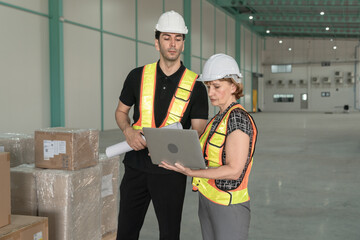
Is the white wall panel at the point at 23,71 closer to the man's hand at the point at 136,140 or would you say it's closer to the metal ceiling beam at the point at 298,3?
the man's hand at the point at 136,140

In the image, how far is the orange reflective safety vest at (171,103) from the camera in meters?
2.63

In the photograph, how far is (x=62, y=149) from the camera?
2.87 m

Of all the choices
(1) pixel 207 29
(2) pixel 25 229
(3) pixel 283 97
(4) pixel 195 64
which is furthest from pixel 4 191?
(3) pixel 283 97

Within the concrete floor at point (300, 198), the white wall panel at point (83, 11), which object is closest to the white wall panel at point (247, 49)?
the white wall panel at point (83, 11)

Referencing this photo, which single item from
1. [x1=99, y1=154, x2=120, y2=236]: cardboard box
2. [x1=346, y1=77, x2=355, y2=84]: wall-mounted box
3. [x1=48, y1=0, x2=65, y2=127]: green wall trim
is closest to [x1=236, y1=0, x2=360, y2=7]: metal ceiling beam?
[x1=346, y1=77, x2=355, y2=84]: wall-mounted box

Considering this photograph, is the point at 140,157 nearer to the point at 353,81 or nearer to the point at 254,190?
the point at 254,190

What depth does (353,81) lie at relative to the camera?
3638cm

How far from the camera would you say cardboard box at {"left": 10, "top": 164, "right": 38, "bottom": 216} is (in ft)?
9.36

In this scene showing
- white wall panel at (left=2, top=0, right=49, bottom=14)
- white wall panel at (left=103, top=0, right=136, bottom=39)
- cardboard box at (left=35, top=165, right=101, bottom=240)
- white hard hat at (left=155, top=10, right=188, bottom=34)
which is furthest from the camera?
white wall panel at (left=103, top=0, right=136, bottom=39)

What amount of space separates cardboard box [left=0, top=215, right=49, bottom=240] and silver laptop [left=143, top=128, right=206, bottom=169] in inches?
36.0

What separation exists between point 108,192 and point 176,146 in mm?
1778

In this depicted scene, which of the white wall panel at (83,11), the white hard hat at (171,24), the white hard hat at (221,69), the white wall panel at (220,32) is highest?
the white wall panel at (220,32)

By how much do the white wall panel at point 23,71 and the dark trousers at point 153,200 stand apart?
377 inches

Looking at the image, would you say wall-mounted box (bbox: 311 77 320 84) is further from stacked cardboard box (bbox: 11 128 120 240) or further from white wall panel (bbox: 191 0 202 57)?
stacked cardboard box (bbox: 11 128 120 240)
